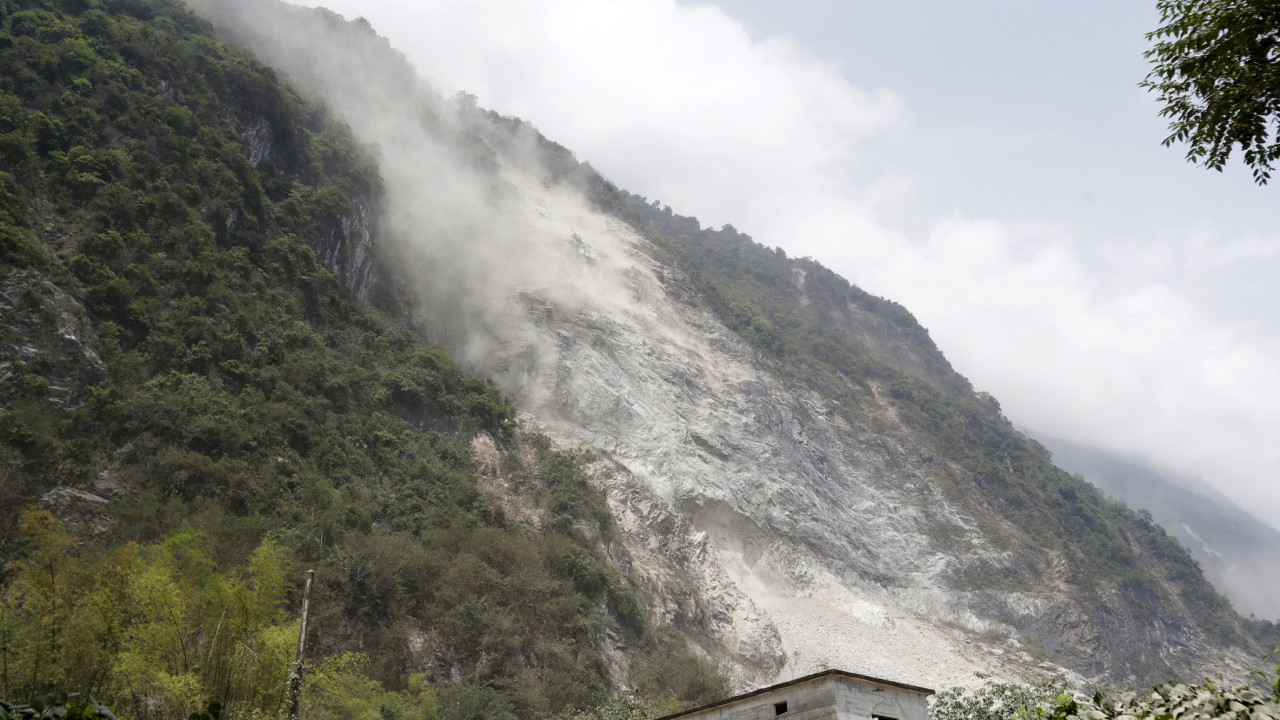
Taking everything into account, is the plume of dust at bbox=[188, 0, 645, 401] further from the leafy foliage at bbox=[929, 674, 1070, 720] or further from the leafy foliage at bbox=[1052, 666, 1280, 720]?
the leafy foliage at bbox=[1052, 666, 1280, 720]

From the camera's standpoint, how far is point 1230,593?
124 meters

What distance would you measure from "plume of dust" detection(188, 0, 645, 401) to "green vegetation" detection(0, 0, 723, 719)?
9725 mm

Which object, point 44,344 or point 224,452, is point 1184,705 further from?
point 44,344

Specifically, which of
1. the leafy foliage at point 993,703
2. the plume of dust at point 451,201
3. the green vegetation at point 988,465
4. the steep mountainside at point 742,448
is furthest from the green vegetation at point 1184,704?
the green vegetation at point 988,465

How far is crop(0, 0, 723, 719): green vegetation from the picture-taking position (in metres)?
17.1

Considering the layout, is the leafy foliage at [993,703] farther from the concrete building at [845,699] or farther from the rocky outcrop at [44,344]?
the rocky outcrop at [44,344]

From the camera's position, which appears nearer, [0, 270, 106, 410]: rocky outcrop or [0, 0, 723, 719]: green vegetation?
[0, 0, 723, 719]: green vegetation

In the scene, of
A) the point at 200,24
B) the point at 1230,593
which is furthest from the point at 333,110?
the point at 1230,593

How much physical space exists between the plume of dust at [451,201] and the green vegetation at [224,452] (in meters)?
9.73

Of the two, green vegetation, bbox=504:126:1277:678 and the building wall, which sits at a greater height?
green vegetation, bbox=504:126:1277:678

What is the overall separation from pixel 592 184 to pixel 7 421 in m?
65.7

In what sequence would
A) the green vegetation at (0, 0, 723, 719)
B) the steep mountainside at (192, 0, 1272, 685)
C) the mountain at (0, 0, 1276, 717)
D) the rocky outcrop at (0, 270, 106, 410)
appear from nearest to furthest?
1. the green vegetation at (0, 0, 723, 719)
2. the rocky outcrop at (0, 270, 106, 410)
3. the mountain at (0, 0, 1276, 717)
4. the steep mountainside at (192, 0, 1272, 685)

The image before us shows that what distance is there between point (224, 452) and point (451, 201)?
38808mm

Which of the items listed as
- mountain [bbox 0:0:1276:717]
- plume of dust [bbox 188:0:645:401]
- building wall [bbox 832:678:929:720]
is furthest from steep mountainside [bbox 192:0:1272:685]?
building wall [bbox 832:678:929:720]
